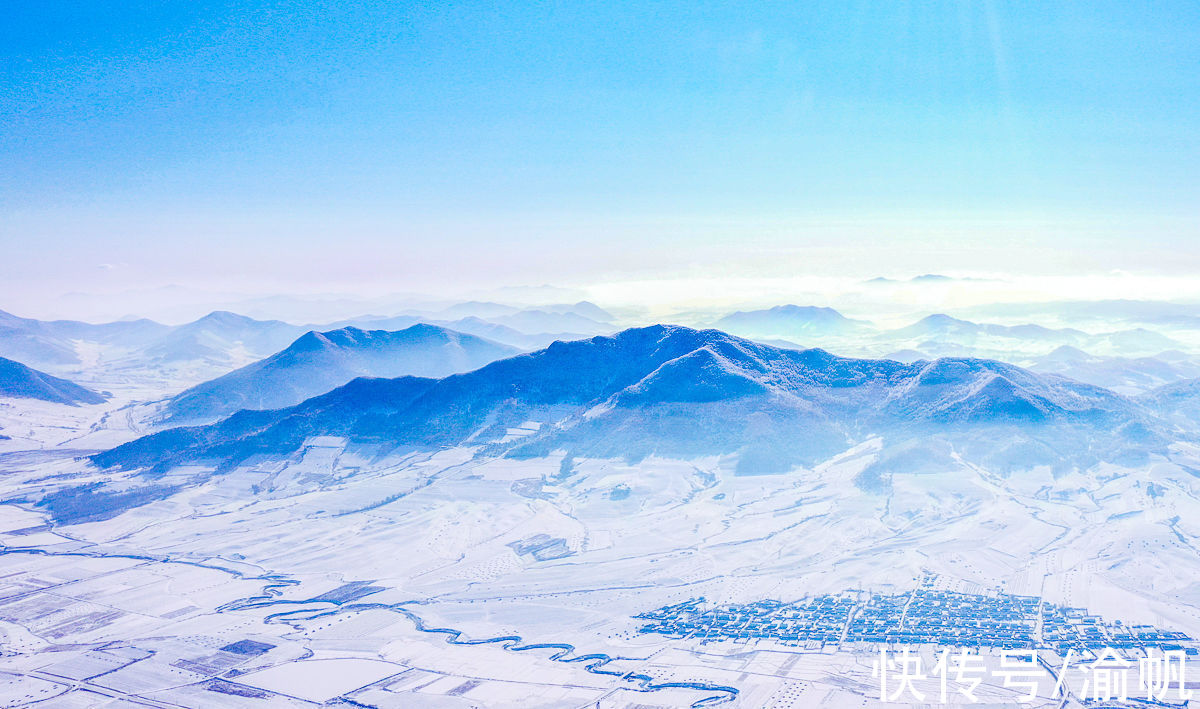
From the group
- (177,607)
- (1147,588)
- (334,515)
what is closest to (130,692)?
(177,607)

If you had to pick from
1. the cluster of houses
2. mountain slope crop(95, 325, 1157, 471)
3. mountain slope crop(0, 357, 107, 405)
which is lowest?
the cluster of houses

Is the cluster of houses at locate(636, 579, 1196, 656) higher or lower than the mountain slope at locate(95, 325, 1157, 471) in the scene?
lower

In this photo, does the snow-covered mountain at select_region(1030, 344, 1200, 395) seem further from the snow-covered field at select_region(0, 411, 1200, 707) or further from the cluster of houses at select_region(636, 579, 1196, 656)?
the cluster of houses at select_region(636, 579, 1196, 656)

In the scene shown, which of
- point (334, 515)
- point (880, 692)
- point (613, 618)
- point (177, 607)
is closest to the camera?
point (880, 692)

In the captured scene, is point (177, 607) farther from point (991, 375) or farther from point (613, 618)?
point (991, 375)

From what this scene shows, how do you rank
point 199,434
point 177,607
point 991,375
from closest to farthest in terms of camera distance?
1. point 177,607
2. point 991,375
3. point 199,434

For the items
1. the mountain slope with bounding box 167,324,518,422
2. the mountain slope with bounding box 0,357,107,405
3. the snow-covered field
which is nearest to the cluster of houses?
the snow-covered field

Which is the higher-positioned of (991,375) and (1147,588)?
(991,375)

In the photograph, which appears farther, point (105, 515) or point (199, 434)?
point (199, 434)
